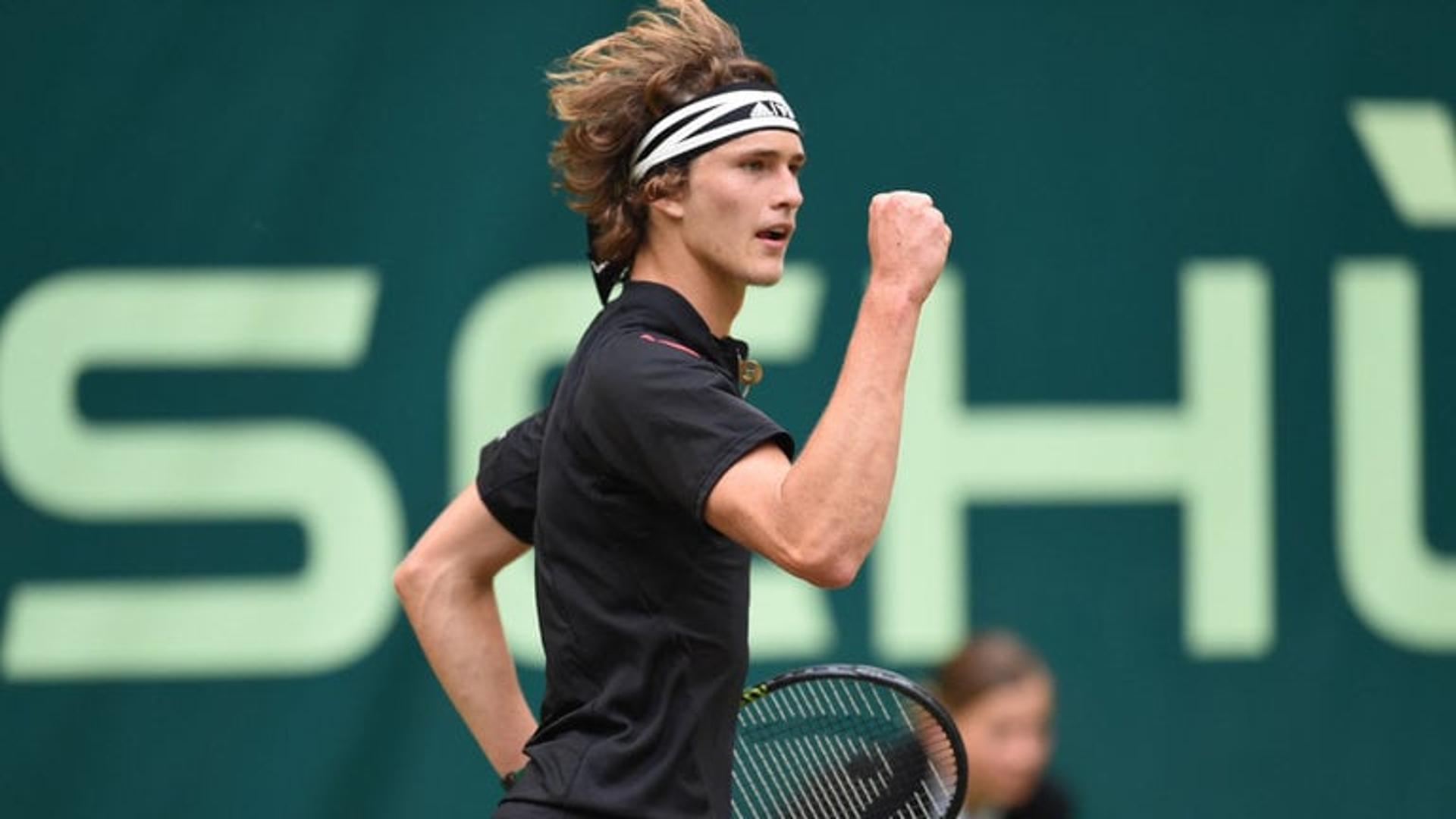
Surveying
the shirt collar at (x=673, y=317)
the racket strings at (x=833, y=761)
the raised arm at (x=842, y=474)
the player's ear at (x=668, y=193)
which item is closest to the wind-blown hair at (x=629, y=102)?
the player's ear at (x=668, y=193)

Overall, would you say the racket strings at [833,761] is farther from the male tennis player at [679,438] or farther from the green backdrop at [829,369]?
the green backdrop at [829,369]

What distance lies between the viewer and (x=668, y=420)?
2.26m

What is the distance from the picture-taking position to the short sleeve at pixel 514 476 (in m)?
2.75

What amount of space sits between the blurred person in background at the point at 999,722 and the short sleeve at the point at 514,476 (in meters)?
1.23

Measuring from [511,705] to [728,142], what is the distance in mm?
769

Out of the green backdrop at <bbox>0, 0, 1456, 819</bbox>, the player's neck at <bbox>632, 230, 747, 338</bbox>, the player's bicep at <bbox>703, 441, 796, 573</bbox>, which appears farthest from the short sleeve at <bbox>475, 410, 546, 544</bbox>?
the green backdrop at <bbox>0, 0, 1456, 819</bbox>

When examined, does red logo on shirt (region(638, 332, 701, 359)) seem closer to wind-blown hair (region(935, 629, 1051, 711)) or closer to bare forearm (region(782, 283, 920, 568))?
bare forearm (region(782, 283, 920, 568))

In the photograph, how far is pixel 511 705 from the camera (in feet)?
9.40

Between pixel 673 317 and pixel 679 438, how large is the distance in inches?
7.6

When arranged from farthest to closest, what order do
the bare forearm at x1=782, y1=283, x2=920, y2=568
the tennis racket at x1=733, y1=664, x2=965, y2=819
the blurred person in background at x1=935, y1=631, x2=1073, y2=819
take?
the blurred person in background at x1=935, y1=631, x2=1073, y2=819 < the tennis racket at x1=733, y1=664, x2=965, y2=819 < the bare forearm at x1=782, y1=283, x2=920, y2=568

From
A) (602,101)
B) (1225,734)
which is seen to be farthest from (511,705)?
(1225,734)

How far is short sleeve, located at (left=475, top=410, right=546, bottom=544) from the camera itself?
275 cm

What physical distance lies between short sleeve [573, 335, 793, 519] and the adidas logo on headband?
0.25 metres

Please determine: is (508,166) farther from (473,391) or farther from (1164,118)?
(1164,118)
